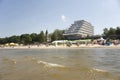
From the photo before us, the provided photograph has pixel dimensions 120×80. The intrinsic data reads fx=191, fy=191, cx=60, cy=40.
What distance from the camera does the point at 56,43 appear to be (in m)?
85.2

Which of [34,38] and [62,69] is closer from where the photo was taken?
[62,69]

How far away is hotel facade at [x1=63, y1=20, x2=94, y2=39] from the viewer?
14710 cm

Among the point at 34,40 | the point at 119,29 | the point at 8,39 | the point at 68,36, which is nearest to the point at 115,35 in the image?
the point at 119,29

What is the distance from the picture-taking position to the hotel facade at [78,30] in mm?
147100

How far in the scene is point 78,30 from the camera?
5989 inches

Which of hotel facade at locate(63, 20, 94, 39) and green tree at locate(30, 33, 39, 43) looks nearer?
green tree at locate(30, 33, 39, 43)

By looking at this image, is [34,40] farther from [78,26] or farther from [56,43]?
[78,26]

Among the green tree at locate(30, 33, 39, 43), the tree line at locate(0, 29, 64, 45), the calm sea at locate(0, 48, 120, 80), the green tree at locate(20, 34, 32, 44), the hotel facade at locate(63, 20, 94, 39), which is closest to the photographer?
the calm sea at locate(0, 48, 120, 80)

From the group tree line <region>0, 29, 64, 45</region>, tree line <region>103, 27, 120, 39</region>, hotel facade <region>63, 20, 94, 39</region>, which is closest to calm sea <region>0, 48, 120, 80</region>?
tree line <region>103, 27, 120, 39</region>

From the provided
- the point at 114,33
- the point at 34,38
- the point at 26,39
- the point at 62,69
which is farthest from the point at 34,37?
the point at 62,69

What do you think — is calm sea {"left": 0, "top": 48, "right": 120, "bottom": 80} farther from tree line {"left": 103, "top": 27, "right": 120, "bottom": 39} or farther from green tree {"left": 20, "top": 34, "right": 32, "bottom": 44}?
green tree {"left": 20, "top": 34, "right": 32, "bottom": 44}

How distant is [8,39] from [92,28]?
8441 cm

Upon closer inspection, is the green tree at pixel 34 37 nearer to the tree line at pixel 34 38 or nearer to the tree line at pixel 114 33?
the tree line at pixel 34 38

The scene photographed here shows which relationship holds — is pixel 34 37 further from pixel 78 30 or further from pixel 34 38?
pixel 78 30
